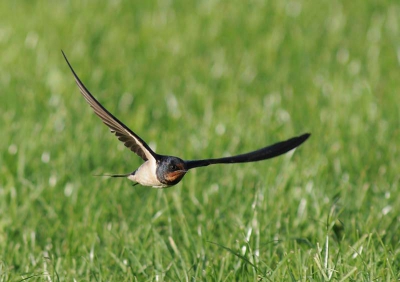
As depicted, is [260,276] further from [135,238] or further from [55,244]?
[55,244]

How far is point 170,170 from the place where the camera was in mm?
2430

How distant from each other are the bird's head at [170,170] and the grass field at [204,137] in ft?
2.02

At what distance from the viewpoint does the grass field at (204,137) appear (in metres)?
3.41

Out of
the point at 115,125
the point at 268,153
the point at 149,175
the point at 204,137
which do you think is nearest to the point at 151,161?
the point at 149,175

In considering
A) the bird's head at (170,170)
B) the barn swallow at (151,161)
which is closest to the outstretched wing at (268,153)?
the barn swallow at (151,161)

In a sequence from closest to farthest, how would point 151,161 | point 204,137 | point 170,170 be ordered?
point 170,170 < point 151,161 < point 204,137

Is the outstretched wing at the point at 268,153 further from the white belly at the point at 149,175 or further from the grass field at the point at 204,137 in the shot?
the grass field at the point at 204,137

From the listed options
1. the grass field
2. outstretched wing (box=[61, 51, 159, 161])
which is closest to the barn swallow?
outstretched wing (box=[61, 51, 159, 161])

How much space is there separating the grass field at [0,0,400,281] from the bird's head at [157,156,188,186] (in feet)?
2.02

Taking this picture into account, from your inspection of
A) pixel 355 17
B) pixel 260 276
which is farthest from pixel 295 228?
pixel 355 17

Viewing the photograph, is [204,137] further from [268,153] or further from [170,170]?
[170,170]

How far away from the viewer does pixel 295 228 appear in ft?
12.6

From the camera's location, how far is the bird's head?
2.43 m

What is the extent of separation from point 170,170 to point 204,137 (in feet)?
9.04
